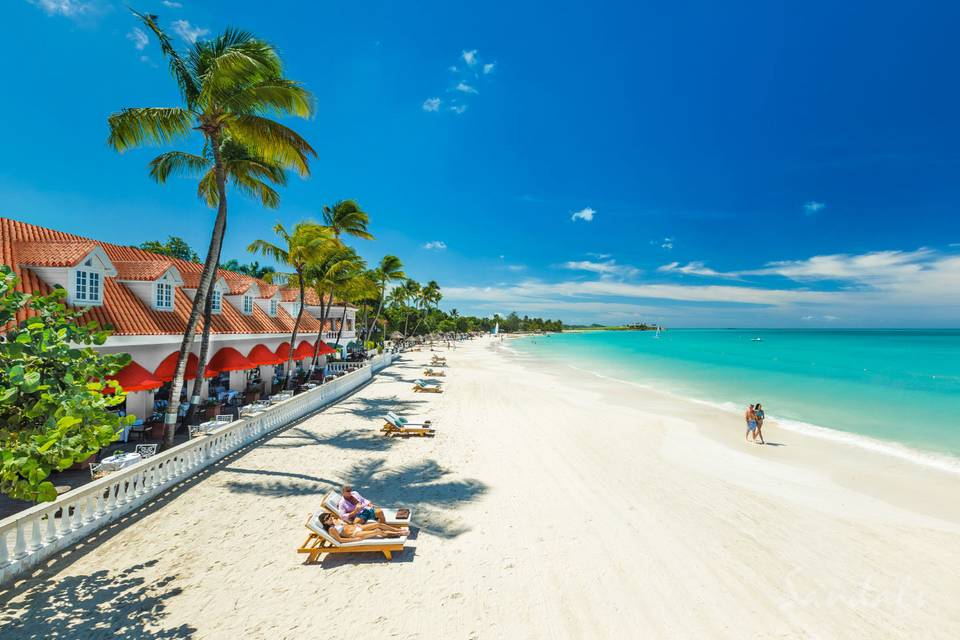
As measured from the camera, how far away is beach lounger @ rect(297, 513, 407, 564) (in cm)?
671

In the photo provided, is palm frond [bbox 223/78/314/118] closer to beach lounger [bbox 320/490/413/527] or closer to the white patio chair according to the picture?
the white patio chair

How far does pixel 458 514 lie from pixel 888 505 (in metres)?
11.2

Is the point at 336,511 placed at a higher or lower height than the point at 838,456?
higher

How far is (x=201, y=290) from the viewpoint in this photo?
432 inches

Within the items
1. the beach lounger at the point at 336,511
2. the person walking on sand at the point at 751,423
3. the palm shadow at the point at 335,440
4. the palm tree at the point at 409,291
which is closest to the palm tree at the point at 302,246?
the palm shadow at the point at 335,440

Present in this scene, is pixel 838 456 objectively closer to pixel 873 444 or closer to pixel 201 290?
A: pixel 873 444

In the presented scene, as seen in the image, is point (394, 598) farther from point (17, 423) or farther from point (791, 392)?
point (791, 392)

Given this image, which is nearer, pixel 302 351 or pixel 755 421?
pixel 755 421

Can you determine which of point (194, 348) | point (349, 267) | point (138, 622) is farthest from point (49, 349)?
point (349, 267)

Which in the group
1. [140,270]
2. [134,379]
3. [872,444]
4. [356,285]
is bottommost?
[872,444]

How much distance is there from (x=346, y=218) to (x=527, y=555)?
2481 centimetres

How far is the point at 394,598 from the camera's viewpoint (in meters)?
5.88

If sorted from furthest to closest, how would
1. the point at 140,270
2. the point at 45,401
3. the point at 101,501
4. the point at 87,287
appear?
the point at 140,270, the point at 87,287, the point at 101,501, the point at 45,401

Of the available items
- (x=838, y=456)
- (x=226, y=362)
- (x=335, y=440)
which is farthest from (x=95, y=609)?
Answer: (x=838, y=456)
